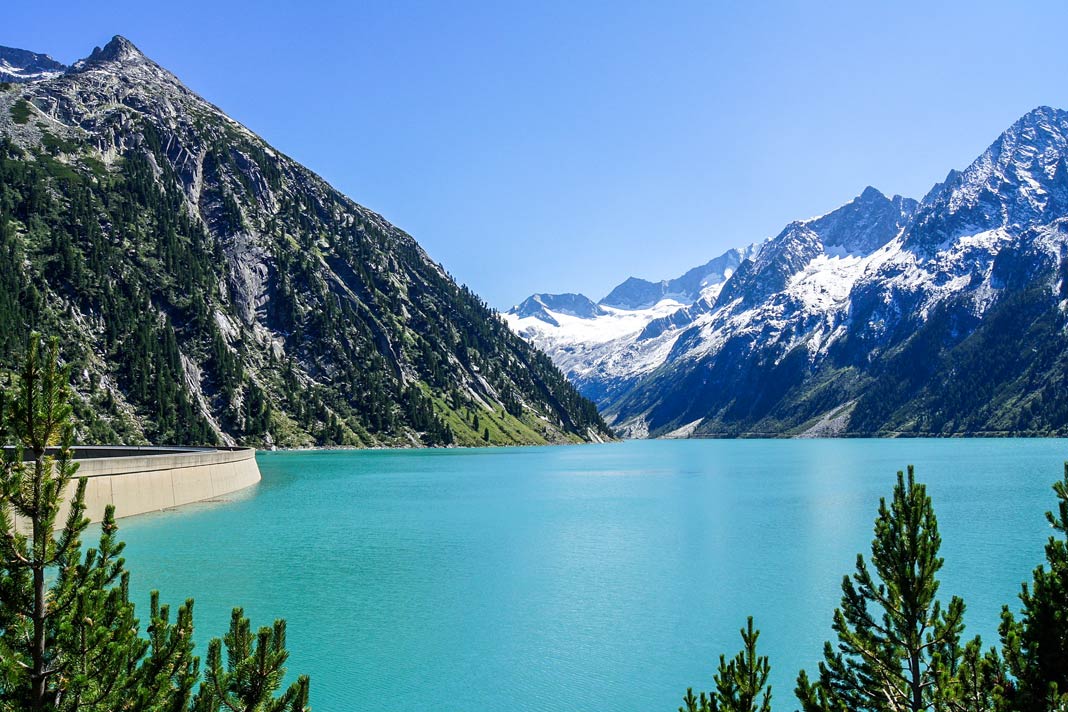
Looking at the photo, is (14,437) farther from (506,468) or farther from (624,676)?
(506,468)

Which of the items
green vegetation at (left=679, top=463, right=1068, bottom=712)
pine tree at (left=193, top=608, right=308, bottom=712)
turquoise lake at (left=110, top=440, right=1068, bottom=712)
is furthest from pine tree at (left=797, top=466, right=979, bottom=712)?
turquoise lake at (left=110, top=440, right=1068, bottom=712)

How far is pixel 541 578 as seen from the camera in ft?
156

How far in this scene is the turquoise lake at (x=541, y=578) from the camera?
2998cm

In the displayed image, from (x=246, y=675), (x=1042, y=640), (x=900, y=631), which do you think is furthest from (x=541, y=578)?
(x=246, y=675)

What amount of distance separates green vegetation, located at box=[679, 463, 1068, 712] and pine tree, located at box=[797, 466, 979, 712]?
0.02 metres

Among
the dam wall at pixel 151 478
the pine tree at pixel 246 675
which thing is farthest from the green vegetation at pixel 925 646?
the dam wall at pixel 151 478

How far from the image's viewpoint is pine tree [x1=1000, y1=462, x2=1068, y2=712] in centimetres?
1372

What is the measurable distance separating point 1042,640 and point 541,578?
35264 mm

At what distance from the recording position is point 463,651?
32.6 metres

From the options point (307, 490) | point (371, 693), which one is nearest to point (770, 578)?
point (371, 693)

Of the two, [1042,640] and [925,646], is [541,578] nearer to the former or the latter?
[925,646]

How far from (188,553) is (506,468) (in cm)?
10055

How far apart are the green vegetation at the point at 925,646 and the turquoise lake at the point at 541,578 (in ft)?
41.3

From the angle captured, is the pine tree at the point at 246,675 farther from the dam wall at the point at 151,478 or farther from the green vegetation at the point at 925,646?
the dam wall at the point at 151,478
